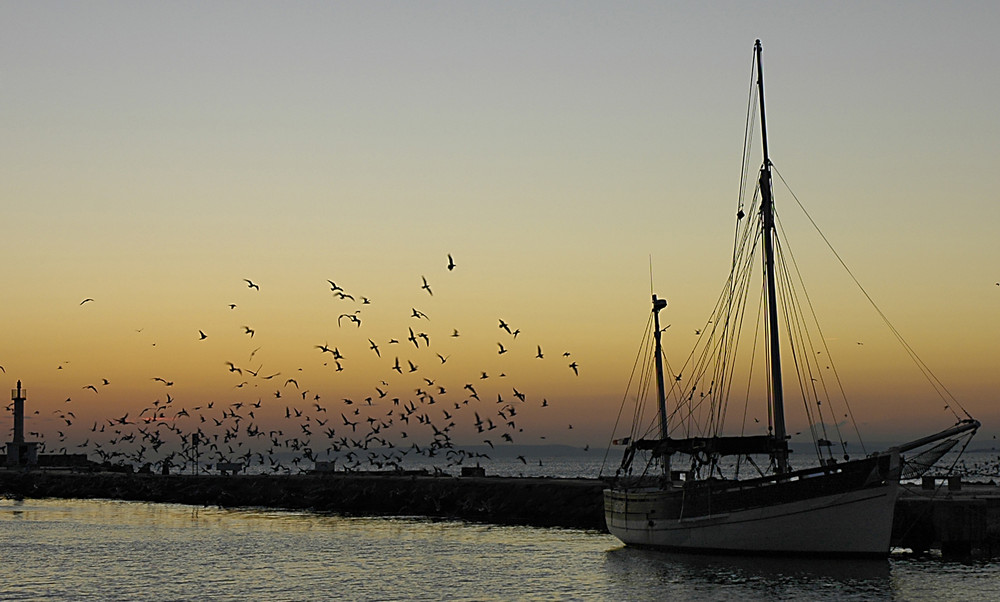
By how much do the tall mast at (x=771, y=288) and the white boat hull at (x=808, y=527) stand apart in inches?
91.4

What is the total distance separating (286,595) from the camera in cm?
3738

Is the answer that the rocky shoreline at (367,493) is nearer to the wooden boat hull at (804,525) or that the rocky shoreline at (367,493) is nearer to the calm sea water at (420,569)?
the calm sea water at (420,569)

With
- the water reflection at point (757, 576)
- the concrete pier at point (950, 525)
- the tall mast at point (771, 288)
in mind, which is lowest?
the water reflection at point (757, 576)

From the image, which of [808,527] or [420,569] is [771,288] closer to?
[808,527]

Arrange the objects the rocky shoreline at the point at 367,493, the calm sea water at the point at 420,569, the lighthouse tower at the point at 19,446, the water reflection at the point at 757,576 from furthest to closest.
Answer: the lighthouse tower at the point at 19,446 < the rocky shoreline at the point at 367,493 < the calm sea water at the point at 420,569 < the water reflection at the point at 757,576

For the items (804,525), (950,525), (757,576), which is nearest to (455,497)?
(804,525)

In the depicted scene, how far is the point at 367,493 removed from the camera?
77000 millimetres

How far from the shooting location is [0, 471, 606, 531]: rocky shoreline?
2559 inches

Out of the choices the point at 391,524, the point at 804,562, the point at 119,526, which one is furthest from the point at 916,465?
the point at 119,526

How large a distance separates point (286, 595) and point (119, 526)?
3107 centimetres

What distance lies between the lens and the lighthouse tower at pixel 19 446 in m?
113

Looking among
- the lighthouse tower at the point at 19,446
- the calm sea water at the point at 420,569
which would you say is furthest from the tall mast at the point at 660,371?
the lighthouse tower at the point at 19,446

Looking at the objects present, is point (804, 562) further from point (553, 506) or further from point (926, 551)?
point (553, 506)

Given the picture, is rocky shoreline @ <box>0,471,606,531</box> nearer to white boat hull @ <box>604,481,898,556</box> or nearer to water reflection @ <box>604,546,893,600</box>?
white boat hull @ <box>604,481,898,556</box>
